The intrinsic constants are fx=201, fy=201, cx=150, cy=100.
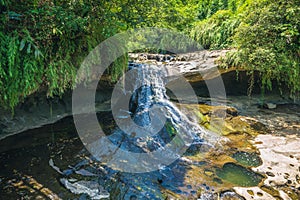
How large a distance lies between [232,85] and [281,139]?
2.96 meters

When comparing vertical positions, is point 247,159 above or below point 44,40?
below

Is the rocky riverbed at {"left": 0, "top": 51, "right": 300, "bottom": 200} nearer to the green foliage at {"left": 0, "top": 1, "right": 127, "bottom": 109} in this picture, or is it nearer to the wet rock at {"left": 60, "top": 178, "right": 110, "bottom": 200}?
the wet rock at {"left": 60, "top": 178, "right": 110, "bottom": 200}

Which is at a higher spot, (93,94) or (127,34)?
(127,34)

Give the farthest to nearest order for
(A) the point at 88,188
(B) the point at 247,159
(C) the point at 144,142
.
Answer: (C) the point at 144,142
(B) the point at 247,159
(A) the point at 88,188

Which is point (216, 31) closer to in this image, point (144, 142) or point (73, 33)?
point (144, 142)

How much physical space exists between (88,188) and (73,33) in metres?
2.29

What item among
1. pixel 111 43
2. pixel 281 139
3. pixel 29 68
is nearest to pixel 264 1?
pixel 281 139

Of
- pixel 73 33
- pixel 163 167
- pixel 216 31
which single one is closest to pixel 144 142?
pixel 163 167

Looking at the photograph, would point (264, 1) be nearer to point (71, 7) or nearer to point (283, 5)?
point (283, 5)

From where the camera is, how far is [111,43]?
375 cm

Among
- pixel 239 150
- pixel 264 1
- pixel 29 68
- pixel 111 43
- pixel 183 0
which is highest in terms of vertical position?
pixel 264 1

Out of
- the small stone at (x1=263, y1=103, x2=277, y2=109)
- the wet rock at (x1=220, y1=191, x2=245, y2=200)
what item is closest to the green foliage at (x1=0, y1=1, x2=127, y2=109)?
the wet rock at (x1=220, y1=191, x2=245, y2=200)

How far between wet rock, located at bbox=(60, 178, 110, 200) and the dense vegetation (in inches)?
57.3

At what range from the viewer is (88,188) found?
259 centimetres
